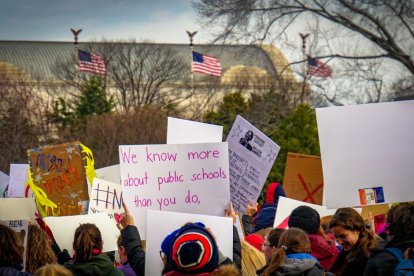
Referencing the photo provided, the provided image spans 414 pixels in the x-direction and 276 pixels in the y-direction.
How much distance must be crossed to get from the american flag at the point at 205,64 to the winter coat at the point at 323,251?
38654 millimetres

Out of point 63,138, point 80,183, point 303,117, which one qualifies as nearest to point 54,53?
point 63,138

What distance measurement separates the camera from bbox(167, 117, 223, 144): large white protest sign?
8.98 meters

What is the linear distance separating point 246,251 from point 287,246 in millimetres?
825

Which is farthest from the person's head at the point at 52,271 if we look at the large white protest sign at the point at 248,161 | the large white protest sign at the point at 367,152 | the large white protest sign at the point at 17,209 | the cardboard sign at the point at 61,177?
the cardboard sign at the point at 61,177

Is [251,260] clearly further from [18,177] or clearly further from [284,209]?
[18,177]

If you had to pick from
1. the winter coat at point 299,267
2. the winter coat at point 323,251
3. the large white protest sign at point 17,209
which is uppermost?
the large white protest sign at point 17,209

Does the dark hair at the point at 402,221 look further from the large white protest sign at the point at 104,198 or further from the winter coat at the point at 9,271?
the large white protest sign at the point at 104,198

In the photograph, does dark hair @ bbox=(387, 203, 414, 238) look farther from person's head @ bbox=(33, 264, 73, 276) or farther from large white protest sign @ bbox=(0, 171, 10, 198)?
large white protest sign @ bbox=(0, 171, 10, 198)

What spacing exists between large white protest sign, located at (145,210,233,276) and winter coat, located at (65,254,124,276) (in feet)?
1.33

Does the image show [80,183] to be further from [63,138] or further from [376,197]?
[63,138]

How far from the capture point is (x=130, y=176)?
714cm

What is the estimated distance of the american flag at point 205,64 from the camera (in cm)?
4619

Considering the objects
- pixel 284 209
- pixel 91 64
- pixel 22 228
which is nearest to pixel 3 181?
pixel 284 209

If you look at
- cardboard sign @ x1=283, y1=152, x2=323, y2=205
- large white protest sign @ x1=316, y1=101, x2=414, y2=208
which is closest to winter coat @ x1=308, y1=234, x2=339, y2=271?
large white protest sign @ x1=316, y1=101, x2=414, y2=208
